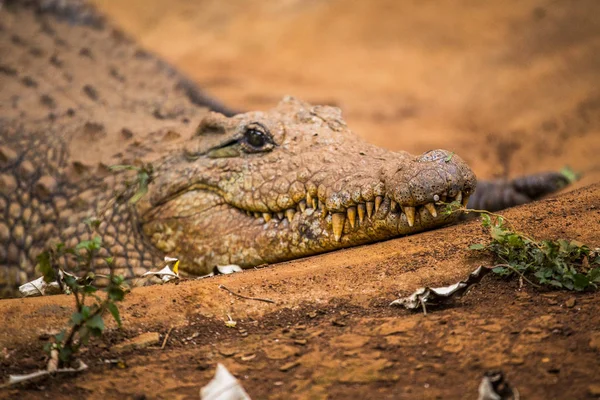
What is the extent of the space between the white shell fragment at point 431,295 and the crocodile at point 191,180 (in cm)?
56

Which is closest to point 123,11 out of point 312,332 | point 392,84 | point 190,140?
point 392,84

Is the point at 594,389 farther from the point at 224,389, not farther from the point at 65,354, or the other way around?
the point at 65,354

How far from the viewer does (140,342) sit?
233 cm

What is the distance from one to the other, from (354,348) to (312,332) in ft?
0.71

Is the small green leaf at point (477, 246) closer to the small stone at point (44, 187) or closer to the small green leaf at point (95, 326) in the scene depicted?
the small green leaf at point (95, 326)

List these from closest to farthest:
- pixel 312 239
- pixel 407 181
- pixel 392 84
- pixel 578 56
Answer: pixel 407 181 < pixel 312 239 < pixel 578 56 < pixel 392 84

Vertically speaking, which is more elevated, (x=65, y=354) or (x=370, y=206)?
(x=370, y=206)

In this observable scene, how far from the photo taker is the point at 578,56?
786 centimetres

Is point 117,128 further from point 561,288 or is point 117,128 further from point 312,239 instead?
point 561,288

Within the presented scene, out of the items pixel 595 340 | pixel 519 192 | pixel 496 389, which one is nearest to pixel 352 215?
pixel 595 340

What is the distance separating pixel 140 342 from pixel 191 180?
1658mm

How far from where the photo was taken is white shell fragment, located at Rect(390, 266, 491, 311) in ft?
7.79

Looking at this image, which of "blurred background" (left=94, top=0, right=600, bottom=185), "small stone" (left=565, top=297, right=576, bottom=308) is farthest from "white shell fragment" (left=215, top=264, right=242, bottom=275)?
"blurred background" (left=94, top=0, right=600, bottom=185)

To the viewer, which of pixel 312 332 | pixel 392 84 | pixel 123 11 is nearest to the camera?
pixel 312 332
